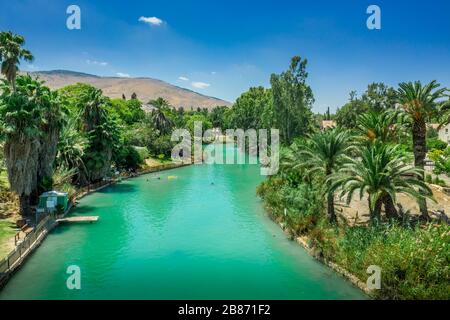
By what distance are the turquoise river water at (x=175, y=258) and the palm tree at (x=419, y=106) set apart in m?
10.7

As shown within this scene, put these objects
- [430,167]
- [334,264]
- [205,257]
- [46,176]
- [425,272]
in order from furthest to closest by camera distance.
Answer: [430,167]
[46,176]
[205,257]
[334,264]
[425,272]

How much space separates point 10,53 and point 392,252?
3096 centimetres

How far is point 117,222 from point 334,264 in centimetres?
1845

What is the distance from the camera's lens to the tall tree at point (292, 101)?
66000 mm

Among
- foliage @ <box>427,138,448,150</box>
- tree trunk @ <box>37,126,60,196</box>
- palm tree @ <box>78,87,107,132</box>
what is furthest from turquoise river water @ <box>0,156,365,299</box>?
foliage @ <box>427,138,448,150</box>

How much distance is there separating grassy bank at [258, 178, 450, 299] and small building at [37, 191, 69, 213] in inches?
754

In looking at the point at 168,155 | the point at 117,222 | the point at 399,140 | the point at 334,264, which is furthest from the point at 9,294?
the point at 168,155

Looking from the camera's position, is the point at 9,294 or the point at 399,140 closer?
the point at 9,294

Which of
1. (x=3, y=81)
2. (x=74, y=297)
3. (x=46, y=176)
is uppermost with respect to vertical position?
(x=3, y=81)

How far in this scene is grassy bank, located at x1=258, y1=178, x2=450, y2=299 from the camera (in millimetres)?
16156

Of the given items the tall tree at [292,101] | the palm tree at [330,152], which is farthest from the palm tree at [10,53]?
the tall tree at [292,101]

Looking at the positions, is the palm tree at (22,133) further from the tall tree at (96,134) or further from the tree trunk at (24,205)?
the tall tree at (96,134)

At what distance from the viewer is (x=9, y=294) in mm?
17922

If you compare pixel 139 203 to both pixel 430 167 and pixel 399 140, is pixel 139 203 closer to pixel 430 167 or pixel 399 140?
pixel 399 140
